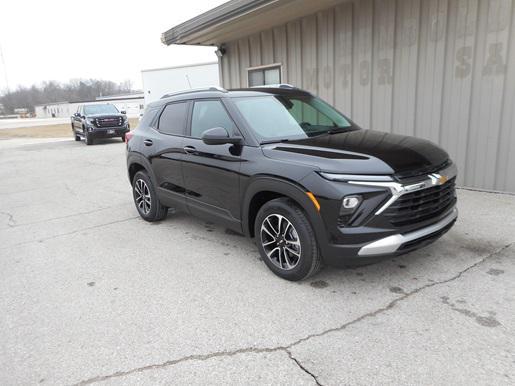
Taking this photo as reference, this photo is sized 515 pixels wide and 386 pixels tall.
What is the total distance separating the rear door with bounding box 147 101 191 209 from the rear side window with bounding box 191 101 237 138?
0.21 meters

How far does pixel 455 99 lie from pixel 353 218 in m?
4.44

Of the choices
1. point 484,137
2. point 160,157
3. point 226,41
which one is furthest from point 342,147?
point 226,41

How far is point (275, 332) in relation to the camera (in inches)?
120

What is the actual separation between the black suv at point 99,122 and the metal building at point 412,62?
10.7m

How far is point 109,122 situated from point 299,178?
57.6ft

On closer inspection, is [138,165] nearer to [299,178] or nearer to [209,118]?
[209,118]

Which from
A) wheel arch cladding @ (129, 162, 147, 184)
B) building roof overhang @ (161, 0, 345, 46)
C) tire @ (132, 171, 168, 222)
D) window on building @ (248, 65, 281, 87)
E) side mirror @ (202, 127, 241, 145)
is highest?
building roof overhang @ (161, 0, 345, 46)

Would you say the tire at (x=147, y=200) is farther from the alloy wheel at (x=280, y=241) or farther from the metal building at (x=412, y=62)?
the metal building at (x=412, y=62)

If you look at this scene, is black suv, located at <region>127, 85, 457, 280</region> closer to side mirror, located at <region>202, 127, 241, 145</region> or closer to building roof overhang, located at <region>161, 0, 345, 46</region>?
side mirror, located at <region>202, 127, 241, 145</region>

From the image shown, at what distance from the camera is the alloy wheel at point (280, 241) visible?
3708 mm

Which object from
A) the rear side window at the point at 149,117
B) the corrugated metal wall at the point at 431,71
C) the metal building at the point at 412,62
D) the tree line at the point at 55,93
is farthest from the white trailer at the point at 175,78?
the tree line at the point at 55,93

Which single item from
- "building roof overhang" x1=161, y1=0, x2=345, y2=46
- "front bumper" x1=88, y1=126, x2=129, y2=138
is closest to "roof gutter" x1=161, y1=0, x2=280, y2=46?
"building roof overhang" x1=161, y1=0, x2=345, y2=46

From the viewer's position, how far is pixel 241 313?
335cm

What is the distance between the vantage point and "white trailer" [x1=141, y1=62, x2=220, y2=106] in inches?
1070
